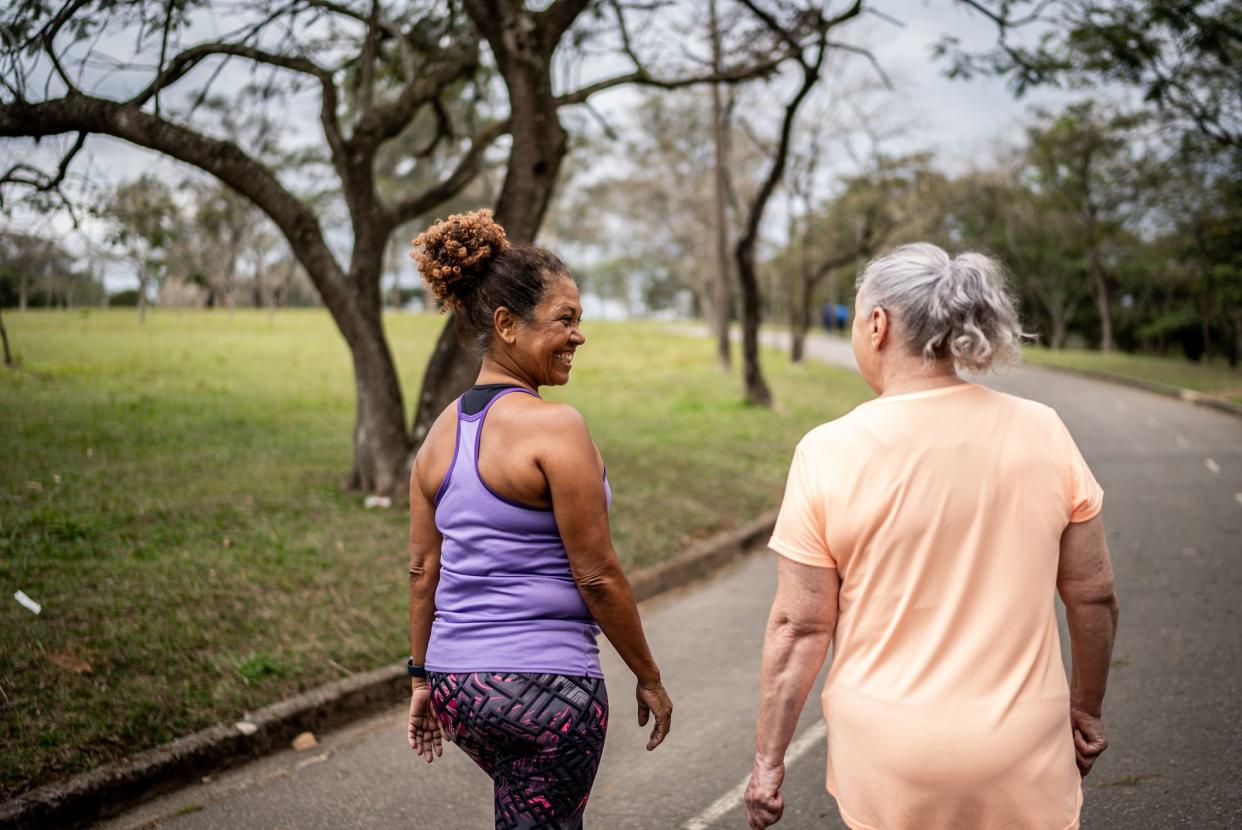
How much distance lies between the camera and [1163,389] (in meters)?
23.1

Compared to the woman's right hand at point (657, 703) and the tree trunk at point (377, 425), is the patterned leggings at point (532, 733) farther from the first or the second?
the tree trunk at point (377, 425)

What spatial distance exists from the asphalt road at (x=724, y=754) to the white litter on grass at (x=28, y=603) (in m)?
1.63

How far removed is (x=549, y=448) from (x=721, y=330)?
2247cm

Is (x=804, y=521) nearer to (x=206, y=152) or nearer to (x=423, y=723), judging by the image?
(x=423, y=723)

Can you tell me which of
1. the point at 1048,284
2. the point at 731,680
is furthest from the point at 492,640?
the point at 1048,284

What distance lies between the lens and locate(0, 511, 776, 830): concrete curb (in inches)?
154

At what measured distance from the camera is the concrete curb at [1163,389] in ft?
62.4

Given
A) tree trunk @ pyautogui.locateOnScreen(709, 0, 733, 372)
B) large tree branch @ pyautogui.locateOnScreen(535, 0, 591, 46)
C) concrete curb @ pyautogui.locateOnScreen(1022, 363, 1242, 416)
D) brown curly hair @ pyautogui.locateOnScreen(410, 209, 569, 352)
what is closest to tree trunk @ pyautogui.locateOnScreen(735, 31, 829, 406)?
tree trunk @ pyautogui.locateOnScreen(709, 0, 733, 372)

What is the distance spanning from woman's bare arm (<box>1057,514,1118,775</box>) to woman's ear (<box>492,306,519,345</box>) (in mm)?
1281

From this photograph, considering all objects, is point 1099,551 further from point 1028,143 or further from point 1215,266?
point 1028,143

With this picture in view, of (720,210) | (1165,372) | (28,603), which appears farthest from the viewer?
(1165,372)

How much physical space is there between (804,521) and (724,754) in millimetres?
2880

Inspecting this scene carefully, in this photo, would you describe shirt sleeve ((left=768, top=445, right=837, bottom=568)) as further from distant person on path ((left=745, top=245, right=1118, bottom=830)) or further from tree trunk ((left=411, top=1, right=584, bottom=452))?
tree trunk ((left=411, top=1, right=584, bottom=452))

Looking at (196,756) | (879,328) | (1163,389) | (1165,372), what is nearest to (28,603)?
(196,756)
